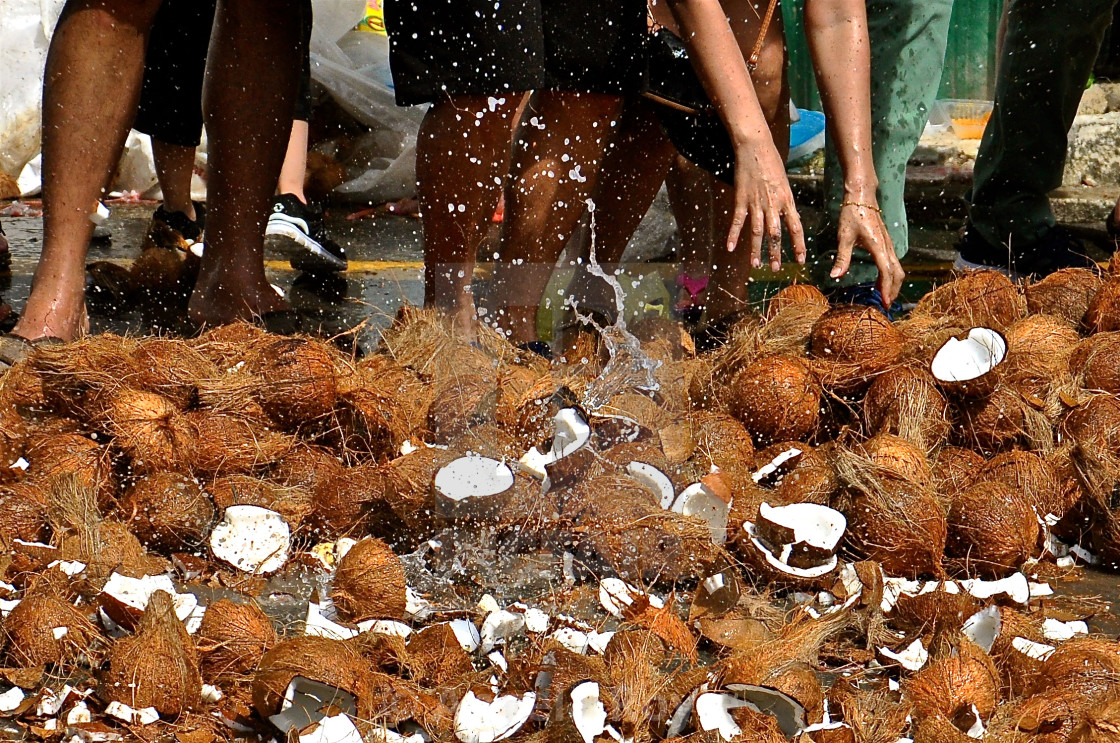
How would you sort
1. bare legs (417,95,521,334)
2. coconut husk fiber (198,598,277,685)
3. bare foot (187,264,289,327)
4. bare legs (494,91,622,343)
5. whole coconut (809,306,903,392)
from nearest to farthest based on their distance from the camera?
coconut husk fiber (198,598,277,685)
whole coconut (809,306,903,392)
bare legs (417,95,521,334)
bare legs (494,91,622,343)
bare foot (187,264,289,327)

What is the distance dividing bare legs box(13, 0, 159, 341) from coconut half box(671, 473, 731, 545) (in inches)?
68.7

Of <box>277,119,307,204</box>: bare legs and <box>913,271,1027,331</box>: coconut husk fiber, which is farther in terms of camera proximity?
<box>277,119,307,204</box>: bare legs

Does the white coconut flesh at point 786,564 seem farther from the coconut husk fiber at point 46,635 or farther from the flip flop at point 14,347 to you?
the flip flop at point 14,347

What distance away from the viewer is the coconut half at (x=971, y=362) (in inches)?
102

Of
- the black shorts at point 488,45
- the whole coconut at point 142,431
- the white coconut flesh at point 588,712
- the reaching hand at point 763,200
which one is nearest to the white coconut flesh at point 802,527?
the white coconut flesh at point 588,712

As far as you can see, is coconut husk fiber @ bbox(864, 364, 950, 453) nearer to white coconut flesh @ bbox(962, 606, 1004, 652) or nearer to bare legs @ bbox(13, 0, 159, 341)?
white coconut flesh @ bbox(962, 606, 1004, 652)

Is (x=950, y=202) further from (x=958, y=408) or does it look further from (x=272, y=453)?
Answer: (x=272, y=453)

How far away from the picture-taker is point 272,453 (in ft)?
8.17

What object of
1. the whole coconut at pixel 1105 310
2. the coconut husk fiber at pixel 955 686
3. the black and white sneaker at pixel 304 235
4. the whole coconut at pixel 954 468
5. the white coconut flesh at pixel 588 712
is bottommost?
the black and white sneaker at pixel 304 235

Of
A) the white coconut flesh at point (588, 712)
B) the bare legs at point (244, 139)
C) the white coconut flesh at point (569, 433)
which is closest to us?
the white coconut flesh at point (588, 712)

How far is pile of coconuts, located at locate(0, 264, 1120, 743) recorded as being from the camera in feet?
5.60

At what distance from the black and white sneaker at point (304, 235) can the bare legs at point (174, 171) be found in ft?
1.23

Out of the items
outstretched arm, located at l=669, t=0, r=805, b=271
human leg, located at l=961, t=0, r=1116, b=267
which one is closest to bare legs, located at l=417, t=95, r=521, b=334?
outstretched arm, located at l=669, t=0, r=805, b=271

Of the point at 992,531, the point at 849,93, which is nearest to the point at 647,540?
the point at 992,531
